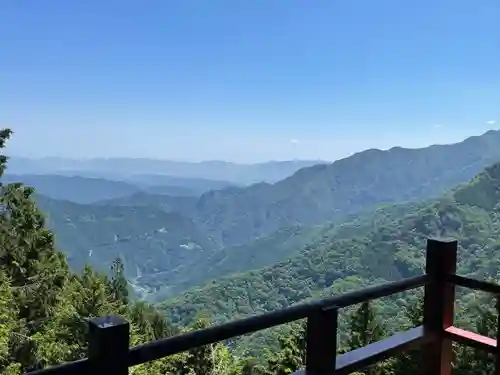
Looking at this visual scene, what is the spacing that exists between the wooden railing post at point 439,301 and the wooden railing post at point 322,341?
550 millimetres

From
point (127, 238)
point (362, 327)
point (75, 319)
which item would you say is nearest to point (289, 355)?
point (362, 327)

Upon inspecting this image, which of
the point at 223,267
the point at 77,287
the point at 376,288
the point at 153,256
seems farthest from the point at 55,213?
the point at 376,288

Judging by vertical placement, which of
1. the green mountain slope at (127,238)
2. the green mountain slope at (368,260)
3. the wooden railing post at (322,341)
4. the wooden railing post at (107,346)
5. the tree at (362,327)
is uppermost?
the wooden railing post at (107,346)

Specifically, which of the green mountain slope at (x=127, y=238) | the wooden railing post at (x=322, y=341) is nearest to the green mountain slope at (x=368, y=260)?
the wooden railing post at (x=322, y=341)

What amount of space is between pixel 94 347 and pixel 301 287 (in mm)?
69031

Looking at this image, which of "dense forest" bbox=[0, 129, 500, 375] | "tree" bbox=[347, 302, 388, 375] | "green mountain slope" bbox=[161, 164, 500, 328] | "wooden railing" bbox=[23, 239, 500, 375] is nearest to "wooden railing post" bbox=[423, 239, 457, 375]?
"wooden railing" bbox=[23, 239, 500, 375]

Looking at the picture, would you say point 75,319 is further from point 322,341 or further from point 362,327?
point 322,341

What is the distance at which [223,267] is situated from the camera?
135125 millimetres

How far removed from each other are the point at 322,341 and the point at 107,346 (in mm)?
592

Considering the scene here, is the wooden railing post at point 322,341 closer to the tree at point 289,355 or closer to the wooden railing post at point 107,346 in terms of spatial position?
the wooden railing post at point 107,346

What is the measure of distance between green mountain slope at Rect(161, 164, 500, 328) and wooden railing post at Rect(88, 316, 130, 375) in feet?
164

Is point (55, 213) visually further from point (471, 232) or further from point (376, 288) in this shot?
point (376, 288)

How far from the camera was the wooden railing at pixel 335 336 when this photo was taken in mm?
954

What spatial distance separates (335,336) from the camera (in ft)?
4.40
